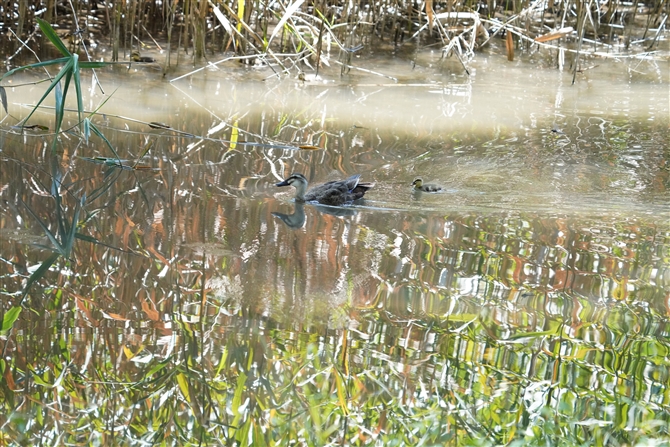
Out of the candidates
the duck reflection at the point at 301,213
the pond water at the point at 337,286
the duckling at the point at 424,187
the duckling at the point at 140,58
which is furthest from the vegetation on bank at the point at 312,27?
the duck reflection at the point at 301,213

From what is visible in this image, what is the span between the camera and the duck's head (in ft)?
18.1

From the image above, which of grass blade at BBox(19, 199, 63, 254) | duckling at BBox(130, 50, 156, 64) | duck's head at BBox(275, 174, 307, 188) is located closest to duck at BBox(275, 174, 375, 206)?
duck's head at BBox(275, 174, 307, 188)

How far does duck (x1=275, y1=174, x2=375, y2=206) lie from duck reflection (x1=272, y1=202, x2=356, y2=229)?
0.13 ft

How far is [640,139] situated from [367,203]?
9.15 ft

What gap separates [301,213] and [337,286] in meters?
1.43

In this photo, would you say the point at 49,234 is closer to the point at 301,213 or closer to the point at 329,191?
the point at 301,213

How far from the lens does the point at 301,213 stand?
535 centimetres

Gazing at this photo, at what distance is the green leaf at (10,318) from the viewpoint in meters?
3.38

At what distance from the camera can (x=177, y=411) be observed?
9.71 feet

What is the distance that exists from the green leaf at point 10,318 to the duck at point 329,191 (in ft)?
7.50

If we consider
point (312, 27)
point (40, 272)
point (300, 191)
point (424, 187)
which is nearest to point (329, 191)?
point (300, 191)

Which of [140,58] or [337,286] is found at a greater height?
[140,58]

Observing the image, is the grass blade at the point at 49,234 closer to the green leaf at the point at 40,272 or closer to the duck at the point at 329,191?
the green leaf at the point at 40,272

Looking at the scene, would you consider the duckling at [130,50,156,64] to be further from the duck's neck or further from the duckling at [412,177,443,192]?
the duckling at [412,177,443,192]
